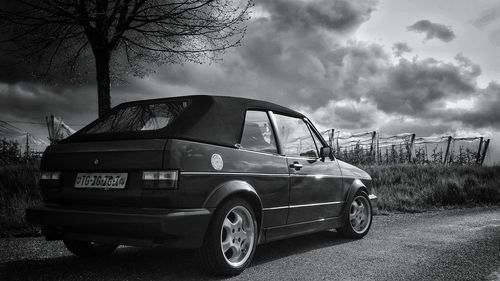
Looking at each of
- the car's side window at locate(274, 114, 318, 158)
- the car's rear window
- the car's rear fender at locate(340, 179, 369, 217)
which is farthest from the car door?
the car's rear window

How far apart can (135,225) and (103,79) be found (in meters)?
6.79

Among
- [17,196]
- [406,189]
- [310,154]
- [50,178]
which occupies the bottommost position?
[17,196]

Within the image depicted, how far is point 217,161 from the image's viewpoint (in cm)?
392

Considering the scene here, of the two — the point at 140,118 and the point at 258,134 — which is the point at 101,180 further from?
the point at 258,134

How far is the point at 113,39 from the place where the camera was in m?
9.64

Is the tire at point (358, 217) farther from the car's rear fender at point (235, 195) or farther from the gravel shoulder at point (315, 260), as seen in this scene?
the car's rear fender at point (235, 195)

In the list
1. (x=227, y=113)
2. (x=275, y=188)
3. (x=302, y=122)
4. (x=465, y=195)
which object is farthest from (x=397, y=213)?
(x=227, y=113)

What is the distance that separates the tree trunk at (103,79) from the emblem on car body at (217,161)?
638 cm

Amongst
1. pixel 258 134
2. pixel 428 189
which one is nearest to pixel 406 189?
pixel 428 189

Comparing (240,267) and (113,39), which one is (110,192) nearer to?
(240,267)

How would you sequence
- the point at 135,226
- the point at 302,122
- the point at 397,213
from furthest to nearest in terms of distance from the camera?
1. the point at 397,213
2. the point at 302,122
3. the point at 135,226

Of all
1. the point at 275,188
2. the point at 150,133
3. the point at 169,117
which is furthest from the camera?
the point at 275,188

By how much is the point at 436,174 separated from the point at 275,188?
11523mm

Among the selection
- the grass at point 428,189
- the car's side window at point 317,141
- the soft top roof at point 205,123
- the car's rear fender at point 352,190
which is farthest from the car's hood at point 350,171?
the grass at point 428,189
